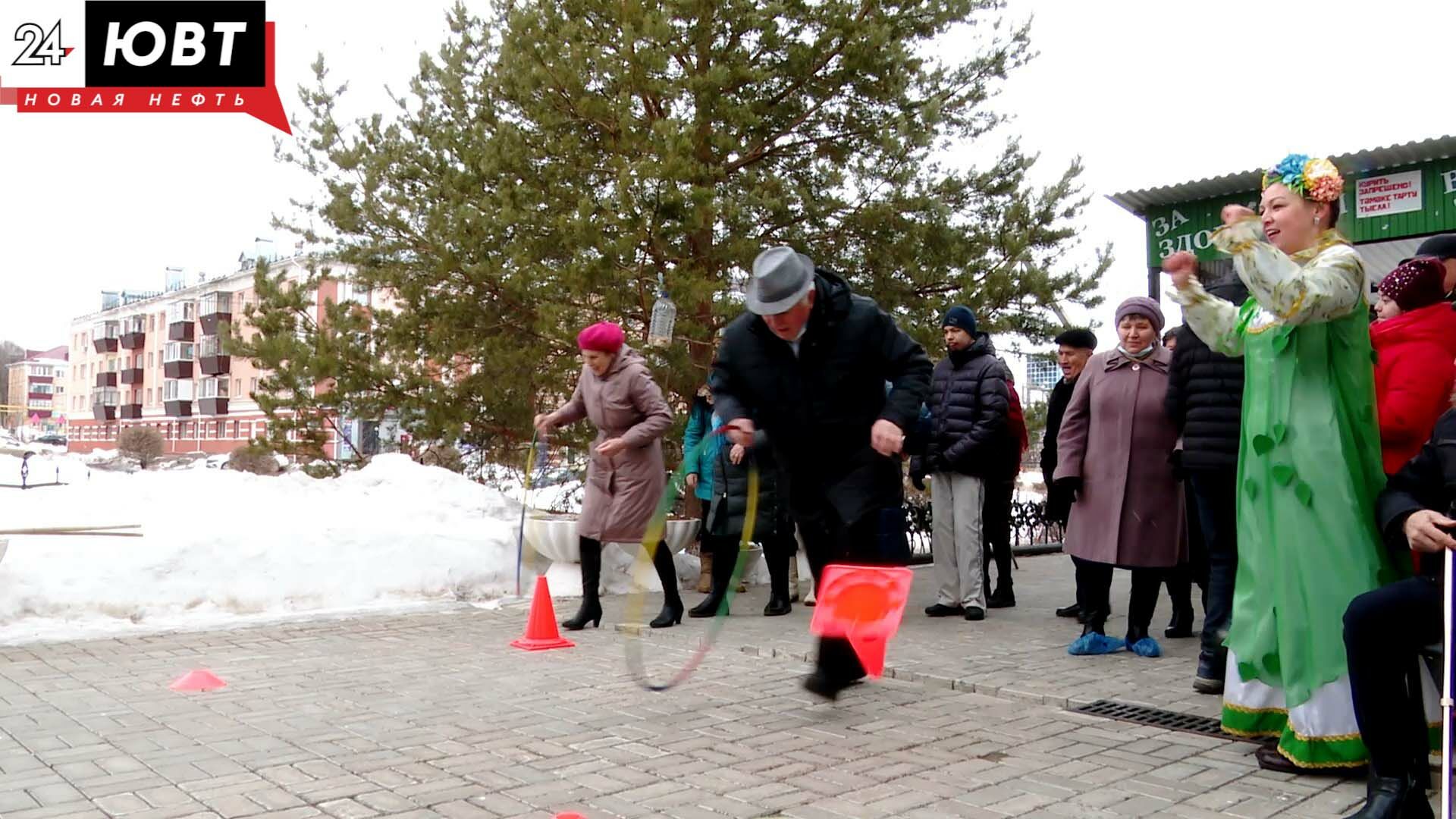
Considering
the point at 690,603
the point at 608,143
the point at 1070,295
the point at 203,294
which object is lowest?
the point at 690,603

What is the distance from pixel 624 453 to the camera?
25.6 feet

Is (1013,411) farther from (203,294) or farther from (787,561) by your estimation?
(203,294)

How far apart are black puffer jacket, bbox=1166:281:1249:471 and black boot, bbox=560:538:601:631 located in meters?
3.80

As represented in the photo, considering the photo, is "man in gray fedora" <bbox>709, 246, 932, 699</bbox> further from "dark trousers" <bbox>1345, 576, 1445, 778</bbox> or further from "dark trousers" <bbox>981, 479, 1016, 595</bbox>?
"dark trousers" <bbox>981, 479, 1016, 595</bbox>

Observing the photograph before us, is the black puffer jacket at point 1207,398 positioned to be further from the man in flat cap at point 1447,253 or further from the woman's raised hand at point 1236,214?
the woman's raised hand at point 1236,214

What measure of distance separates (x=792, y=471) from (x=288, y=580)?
5.09 metres

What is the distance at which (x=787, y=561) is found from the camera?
872 cm

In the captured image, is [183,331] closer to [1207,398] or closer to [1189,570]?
[1189,570]

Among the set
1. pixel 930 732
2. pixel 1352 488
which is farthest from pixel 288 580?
pixel 1352 488

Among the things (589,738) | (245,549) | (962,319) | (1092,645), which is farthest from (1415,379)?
(245,549)

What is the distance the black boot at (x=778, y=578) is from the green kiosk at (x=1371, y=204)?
4.69m

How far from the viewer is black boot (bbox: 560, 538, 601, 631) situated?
25.5 ft

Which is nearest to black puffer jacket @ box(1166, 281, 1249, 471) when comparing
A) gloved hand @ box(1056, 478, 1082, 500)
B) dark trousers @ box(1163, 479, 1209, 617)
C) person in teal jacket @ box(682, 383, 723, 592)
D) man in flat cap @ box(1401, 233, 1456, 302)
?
gloved hand @ box(1056, 478, 1082, 500)

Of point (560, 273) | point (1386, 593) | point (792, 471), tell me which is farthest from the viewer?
point (560, 273)
